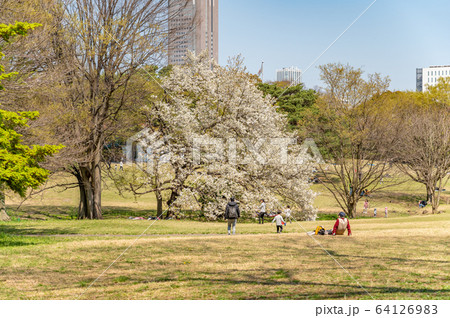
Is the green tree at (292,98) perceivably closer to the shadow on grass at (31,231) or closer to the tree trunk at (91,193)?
the tree trunk at (91,193)

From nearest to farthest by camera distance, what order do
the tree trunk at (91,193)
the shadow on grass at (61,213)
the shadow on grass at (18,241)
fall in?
1. the shadow on grass at (18,241)
2. the tree trunk at (91,193)
3. the shadow on grass at (61,213)

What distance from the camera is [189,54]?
112 ft

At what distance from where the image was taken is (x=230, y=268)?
36.9 ft

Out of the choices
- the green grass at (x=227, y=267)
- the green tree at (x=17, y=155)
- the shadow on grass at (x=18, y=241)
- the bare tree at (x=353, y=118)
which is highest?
the bare tree at (x=353, y=118)

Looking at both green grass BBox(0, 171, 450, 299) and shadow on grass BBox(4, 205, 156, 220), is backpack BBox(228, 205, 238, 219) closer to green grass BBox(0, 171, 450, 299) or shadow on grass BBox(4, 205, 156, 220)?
green grass BBox(0, 171, 450, 299)

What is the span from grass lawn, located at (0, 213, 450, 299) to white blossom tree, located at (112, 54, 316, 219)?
13289 mm

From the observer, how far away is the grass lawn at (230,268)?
28.9 feet

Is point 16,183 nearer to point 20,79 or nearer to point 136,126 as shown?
point 20,79

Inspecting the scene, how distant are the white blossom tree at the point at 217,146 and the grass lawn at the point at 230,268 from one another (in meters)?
13.3

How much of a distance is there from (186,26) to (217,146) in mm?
8285

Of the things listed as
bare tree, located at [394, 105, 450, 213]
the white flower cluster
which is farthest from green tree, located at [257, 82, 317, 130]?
the white flower cluster

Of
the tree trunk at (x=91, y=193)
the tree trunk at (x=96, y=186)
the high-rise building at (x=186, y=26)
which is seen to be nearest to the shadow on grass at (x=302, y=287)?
the tree trunk at (x=96, y=186)

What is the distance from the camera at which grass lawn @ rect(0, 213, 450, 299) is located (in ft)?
28.9

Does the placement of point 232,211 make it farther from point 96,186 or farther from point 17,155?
point 96,186
